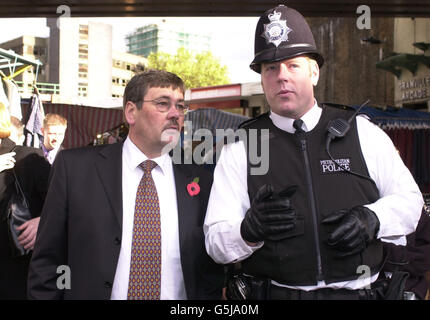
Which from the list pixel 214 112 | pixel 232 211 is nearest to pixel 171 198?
pixel 232 211

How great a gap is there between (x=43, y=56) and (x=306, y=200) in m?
60.2

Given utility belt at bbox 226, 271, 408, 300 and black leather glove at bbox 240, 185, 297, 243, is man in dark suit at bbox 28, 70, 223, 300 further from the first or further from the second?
black leather glove at bbox 240, 185, 297, 243

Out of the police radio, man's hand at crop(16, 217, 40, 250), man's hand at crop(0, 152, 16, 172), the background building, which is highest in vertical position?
the background building

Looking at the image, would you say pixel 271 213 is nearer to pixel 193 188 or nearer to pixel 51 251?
→ pixel 193 188

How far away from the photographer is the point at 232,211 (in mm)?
2104

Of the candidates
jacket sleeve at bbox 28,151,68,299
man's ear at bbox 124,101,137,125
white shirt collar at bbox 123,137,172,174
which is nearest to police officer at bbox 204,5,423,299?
white shirt collar at bbox 123,137,172,174

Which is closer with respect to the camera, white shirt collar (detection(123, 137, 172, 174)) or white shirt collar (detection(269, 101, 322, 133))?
white shirt collar (detection(269, 101, 322, 133))

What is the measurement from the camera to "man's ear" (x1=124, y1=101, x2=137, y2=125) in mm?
2660

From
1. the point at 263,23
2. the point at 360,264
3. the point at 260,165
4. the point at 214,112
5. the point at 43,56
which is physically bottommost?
the point at 360,264

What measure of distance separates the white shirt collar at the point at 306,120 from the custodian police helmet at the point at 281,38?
0.27m

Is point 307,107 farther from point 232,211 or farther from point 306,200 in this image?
point 232,211

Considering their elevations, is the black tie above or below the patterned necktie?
above

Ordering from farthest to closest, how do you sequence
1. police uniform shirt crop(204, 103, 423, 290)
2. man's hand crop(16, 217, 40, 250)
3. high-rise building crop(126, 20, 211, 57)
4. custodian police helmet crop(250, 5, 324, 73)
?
high-rise building crop(126, 20, 211, 57)
man's hand crop(16, 217, 40, 250)
custodian police helmet crop(250, 5, 324, 73)
police uniform shirt crop(204, 103, 423, 290)

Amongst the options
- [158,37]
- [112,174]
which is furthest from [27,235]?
[158,37]
